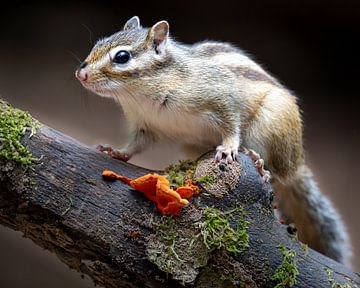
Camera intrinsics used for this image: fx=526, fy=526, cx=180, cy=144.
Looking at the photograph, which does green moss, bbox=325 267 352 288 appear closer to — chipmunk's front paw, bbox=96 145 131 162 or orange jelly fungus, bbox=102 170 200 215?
orange jelly fungus, bbox=102 170 200 215

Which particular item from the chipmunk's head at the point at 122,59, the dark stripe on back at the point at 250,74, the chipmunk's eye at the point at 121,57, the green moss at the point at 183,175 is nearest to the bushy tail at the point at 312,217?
the dark stripe on back at the point at 250,74

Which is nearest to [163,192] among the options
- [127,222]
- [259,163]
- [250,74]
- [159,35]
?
[127,222]

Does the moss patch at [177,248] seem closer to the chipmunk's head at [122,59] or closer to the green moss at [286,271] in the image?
the green moss at [286,271]

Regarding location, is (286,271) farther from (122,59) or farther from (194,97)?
(122,59)

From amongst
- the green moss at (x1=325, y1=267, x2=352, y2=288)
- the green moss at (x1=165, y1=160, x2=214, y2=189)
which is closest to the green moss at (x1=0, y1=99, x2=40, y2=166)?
the green moss at (x1=165, y1=160, x2=214, y2=189)

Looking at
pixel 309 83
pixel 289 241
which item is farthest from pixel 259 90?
pixel 309 83

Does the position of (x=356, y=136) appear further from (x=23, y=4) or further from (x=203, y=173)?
(x=23, y=4)
